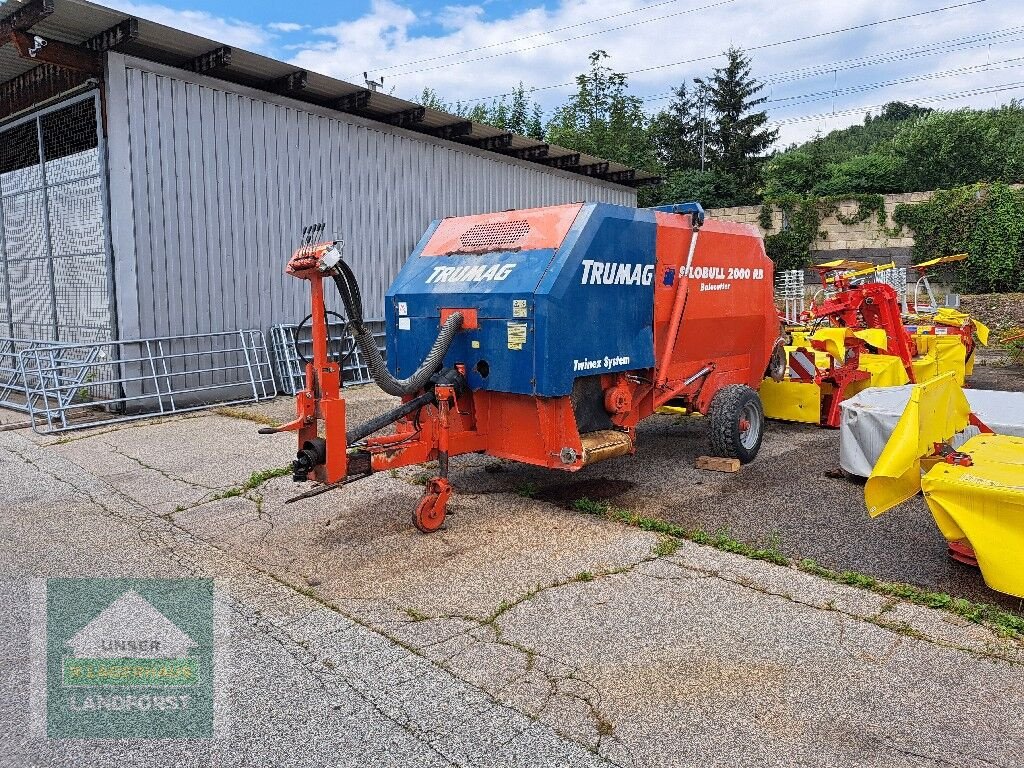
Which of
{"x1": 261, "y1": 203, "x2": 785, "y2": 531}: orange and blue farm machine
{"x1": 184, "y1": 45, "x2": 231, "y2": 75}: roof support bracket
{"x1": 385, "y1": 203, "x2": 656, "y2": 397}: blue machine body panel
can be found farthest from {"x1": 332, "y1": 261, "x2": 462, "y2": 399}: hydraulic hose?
{"x1": 184, "y1": 45, "x2": 231, "y2": 75}: roof support bracket

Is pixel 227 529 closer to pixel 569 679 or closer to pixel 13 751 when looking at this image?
pixel 13 751

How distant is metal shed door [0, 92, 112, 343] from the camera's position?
958cm

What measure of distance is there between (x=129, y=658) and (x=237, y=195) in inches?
320

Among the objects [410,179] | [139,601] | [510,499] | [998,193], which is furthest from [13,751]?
[998,193]

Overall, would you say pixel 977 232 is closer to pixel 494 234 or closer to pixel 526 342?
pixel 494 234

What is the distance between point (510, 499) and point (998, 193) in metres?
19.5

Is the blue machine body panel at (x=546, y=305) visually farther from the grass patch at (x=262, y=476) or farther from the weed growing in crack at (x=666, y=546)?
the grass patch at (x=262, y=476)

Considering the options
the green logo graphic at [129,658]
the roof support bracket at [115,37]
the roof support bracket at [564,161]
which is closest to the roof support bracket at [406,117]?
the roof support bracket at [564,161]

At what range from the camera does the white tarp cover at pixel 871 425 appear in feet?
20.0

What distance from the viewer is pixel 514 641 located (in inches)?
143

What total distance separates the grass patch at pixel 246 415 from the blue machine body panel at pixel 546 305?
3.32 meters

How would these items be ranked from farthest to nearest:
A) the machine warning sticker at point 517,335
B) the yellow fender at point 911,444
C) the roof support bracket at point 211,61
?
the roof support bracket at point 211,61
the machine warning sticker at point 517,335
the yellow fender at point 911,444

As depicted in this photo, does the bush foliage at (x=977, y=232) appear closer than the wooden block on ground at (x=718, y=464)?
No

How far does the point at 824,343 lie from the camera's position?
27.0 ft
